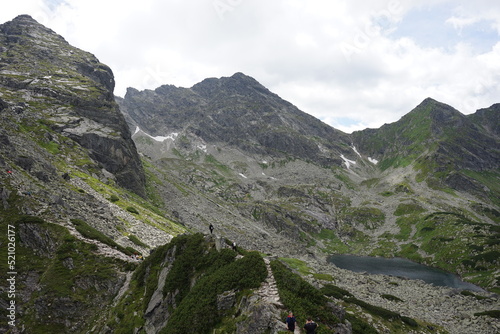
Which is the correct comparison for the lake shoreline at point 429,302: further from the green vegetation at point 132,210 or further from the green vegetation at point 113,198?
the green vegetation at point 113,198

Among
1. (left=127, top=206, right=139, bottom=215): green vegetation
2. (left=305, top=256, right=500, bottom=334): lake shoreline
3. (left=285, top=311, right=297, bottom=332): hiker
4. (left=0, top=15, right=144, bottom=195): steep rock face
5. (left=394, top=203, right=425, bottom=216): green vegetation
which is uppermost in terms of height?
(left=394, top=203, right=425, bottom=216): green vegetation

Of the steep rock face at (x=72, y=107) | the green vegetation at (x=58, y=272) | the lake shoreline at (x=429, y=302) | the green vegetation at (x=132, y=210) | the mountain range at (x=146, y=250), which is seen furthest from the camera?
the steep rock face at (x=72, y=107)

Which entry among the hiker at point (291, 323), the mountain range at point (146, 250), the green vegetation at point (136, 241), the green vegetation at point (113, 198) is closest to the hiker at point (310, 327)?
the hiker at point (291, 323)

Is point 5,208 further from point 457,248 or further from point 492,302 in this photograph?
point 457,248

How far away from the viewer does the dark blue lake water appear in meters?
90.2

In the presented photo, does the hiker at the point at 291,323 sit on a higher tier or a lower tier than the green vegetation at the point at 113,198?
higher

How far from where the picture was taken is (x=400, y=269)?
107750mm

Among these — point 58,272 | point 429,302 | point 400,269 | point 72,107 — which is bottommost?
point 58,272

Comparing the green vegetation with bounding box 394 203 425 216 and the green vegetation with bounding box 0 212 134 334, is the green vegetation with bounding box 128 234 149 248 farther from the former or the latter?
the green vegetation with bounding box 394 203 425 216

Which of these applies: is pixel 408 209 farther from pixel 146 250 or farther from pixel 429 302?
pixel 146 250

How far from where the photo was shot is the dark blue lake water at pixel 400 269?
90.2 m

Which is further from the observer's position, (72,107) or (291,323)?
(72,107)

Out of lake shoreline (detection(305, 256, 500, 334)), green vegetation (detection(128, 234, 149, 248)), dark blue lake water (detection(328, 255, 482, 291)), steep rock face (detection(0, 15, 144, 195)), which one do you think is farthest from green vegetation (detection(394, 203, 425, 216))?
green vegetation (detection(128, 234, 149, 248))

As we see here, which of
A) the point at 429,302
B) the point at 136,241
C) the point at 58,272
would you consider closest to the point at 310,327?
the point at 58,272
